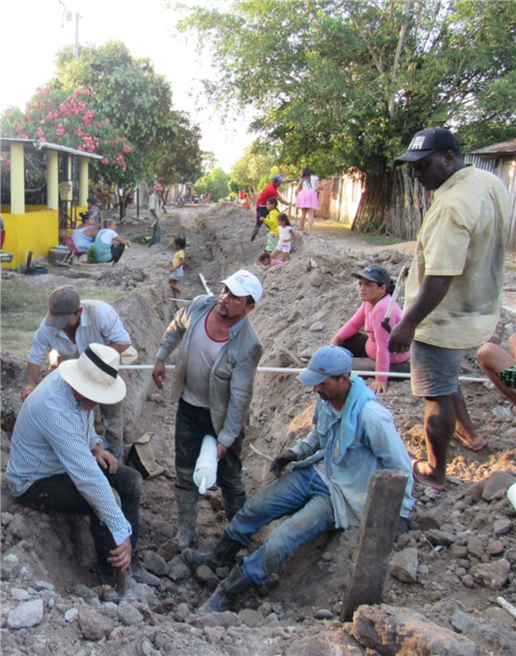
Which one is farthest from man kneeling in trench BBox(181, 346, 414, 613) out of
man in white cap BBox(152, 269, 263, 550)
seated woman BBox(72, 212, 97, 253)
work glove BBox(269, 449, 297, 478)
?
seated woman BBox(72, 212, 97, 253)

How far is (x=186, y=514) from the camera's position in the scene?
4785 mm

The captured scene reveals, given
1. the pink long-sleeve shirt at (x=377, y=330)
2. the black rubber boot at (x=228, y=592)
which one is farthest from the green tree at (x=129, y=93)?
the black rubber boot at (x=228, y=592)

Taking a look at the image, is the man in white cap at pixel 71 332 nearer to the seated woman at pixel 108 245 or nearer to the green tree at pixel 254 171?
the seated woman at pixel 108 245

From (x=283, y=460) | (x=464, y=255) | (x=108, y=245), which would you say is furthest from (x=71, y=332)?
(x=108, y=245)

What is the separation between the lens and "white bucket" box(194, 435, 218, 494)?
421 centimetres

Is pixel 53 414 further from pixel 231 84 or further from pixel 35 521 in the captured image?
pixel 231 84

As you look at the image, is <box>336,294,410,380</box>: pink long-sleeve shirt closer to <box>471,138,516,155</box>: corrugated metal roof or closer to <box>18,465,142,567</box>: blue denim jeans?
<box>18,465,142,567</box>: blue denim jeans

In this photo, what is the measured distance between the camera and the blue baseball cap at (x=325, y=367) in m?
3.84

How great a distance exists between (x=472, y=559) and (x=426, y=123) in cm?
1840

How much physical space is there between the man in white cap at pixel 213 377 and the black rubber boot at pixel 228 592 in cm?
76

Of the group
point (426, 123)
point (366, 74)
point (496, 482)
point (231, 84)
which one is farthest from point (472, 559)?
point (231, 84)

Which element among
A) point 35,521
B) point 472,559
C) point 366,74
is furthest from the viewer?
point 366,74

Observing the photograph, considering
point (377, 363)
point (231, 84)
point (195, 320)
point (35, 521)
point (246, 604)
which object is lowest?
point (246, 604)

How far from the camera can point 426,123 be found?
65.1 ft
